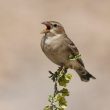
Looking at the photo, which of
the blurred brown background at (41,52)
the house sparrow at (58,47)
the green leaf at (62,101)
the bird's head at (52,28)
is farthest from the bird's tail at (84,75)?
the blurred brown background at (41,52)

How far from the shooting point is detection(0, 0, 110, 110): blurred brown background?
1141 centimetres

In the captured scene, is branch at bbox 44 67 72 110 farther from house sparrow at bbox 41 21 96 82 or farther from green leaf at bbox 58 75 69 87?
house sparrow at bbox 41 21 96 82

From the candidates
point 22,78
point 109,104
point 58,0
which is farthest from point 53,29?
point 58,0

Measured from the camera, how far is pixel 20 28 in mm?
15469

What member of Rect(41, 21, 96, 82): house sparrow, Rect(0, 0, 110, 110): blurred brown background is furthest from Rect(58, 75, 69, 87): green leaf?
Rect(0, 0, 110, 110): blurred brown background

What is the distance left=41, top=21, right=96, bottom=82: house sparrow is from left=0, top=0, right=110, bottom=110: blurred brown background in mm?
4846

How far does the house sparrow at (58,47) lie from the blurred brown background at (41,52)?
15.9 ft

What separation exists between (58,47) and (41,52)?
7970 millimetres

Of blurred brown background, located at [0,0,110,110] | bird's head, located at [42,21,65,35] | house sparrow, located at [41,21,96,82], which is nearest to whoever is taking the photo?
bird's head, located at [42,21,65,35]

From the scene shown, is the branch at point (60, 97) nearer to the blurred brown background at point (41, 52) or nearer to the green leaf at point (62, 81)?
the green leaf at point (62, 81)

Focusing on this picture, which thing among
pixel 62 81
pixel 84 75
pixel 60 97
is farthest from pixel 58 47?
pixel 60 97

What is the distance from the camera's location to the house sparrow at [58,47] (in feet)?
17.2

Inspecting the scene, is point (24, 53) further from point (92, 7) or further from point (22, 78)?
point (92, 7)

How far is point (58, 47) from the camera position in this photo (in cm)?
578
